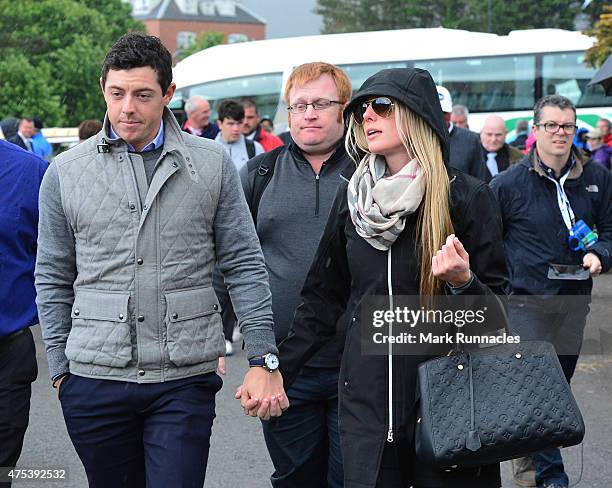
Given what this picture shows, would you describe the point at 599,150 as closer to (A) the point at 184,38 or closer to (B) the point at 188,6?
(A) the point at 184,38

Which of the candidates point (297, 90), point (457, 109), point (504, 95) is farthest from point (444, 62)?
point (297, 90)

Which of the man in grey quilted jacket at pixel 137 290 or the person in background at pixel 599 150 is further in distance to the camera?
the person in background at pixel 599 150

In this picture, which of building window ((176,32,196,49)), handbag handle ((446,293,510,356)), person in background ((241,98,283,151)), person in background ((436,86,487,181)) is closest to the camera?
handbag handle ((446,293,510,356))

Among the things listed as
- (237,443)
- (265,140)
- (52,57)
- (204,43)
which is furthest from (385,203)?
(204,43)

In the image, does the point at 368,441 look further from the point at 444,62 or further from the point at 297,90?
the point at 444,62

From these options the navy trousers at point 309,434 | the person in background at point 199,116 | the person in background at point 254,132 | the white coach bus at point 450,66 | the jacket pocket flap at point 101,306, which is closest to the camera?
the jacket pocket flap at point 101,306

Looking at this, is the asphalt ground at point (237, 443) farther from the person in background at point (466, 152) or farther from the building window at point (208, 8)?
the building window at point (208, 8)

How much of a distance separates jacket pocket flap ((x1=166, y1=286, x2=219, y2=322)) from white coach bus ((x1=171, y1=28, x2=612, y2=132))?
21.5m

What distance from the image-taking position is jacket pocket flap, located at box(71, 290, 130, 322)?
3369 millimetres

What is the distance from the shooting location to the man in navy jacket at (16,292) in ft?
13.5

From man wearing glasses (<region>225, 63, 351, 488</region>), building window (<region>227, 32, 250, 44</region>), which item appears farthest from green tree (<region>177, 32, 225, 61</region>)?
man wearing glasses (<region>225, 63, 351, 488</region>)

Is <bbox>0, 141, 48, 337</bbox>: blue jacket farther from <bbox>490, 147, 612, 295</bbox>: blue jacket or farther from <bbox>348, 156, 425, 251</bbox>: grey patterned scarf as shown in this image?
<bbox>490, 147, 612, 295</bbox>: blue jacket

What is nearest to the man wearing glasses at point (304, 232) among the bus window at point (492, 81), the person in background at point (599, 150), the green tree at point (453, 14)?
the person in background at point (599, 150)

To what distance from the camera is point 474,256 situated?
3.35 meters
